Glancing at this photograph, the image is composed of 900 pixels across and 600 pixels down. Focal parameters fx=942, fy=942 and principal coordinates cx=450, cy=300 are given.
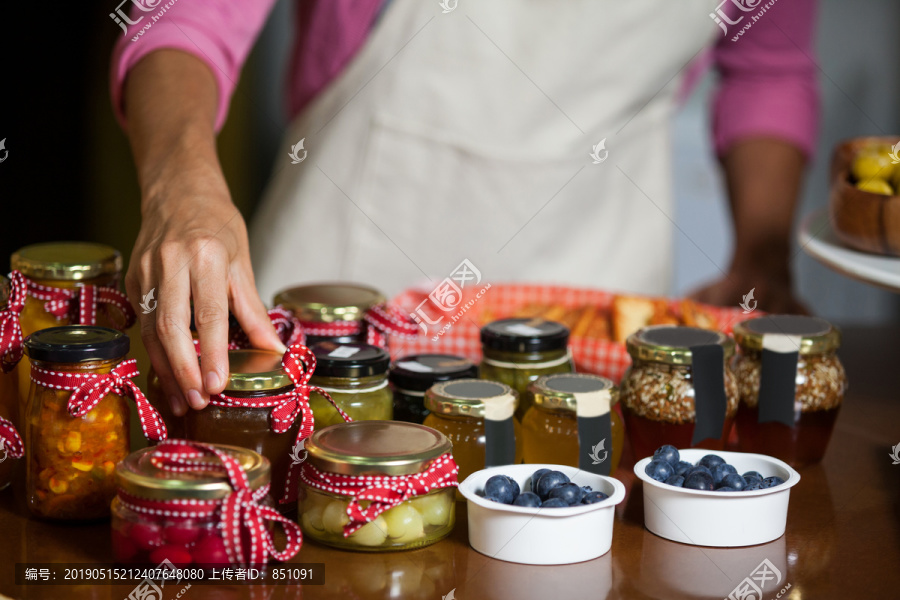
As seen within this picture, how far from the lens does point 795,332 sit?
1.08 meters

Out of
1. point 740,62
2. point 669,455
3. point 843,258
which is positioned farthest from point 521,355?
point 740,62

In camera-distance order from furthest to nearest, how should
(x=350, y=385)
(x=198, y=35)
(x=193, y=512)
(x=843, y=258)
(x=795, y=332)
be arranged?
(x=198, y=35), (x=843, y=258), (x=795, y=332), (x=350, y=385), (x=193, y=512)

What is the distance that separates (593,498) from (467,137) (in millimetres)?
1036

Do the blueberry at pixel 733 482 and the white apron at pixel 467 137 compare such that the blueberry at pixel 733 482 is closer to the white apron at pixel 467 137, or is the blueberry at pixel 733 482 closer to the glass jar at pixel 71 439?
the glass jar at pixel 71 439

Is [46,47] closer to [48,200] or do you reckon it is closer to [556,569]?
[48,200]

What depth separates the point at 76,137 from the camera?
10.9ft

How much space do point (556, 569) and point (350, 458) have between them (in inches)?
8.0

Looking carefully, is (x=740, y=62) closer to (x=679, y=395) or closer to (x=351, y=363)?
(x=679, y=395)

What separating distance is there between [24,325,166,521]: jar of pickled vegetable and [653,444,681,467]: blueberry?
18.8 inches

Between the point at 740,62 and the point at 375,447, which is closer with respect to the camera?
the point at 375,447

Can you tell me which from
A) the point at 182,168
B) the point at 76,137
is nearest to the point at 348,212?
the point at 182,168

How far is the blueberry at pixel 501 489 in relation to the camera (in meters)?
0.84

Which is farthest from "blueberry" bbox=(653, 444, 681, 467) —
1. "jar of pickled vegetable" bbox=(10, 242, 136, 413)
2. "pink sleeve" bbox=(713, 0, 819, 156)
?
"pink sleeve" bbox=(713, 0, 819, 156)

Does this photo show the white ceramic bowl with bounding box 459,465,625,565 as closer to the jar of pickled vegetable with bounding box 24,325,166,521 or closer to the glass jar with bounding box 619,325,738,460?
the glass jar with bounding box 619,325,738,460
